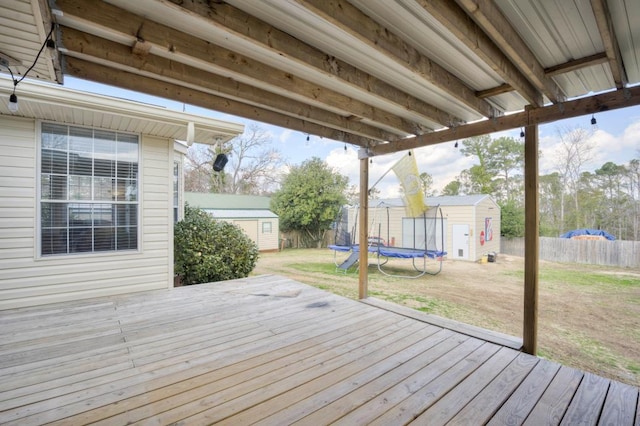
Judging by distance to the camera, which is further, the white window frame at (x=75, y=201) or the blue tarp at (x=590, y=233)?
the blue tarp at (x=590, y=233)

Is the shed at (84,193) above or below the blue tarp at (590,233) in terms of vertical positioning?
above

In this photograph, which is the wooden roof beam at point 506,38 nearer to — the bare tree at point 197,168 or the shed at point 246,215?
the shed at point 246,215

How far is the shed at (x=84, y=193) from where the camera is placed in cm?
→ 334

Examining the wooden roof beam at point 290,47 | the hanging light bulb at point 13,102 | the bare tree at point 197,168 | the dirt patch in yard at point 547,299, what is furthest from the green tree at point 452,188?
the hanging light bulb at point 13,102

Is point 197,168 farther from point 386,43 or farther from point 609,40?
point 609,40

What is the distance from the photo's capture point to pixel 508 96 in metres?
2.57

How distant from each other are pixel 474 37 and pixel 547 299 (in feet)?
20.0

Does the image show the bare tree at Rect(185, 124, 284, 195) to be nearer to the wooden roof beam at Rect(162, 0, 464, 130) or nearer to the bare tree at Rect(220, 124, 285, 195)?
the bare tree at Rect(220, 124, 285, 195)

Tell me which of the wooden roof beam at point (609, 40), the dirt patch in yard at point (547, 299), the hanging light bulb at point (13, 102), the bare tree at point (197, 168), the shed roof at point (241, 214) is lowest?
the dirt patch in yard at point (547, 299)

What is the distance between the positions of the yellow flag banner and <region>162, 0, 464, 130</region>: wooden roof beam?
146 inches

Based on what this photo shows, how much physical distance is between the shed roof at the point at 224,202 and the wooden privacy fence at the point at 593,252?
38.6ft

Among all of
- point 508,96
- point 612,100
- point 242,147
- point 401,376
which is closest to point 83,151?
point 401,376

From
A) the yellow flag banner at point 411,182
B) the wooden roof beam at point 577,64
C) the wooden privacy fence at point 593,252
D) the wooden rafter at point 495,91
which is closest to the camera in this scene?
the wooden roof beam at point 577,64

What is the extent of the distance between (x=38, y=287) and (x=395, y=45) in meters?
4.59
